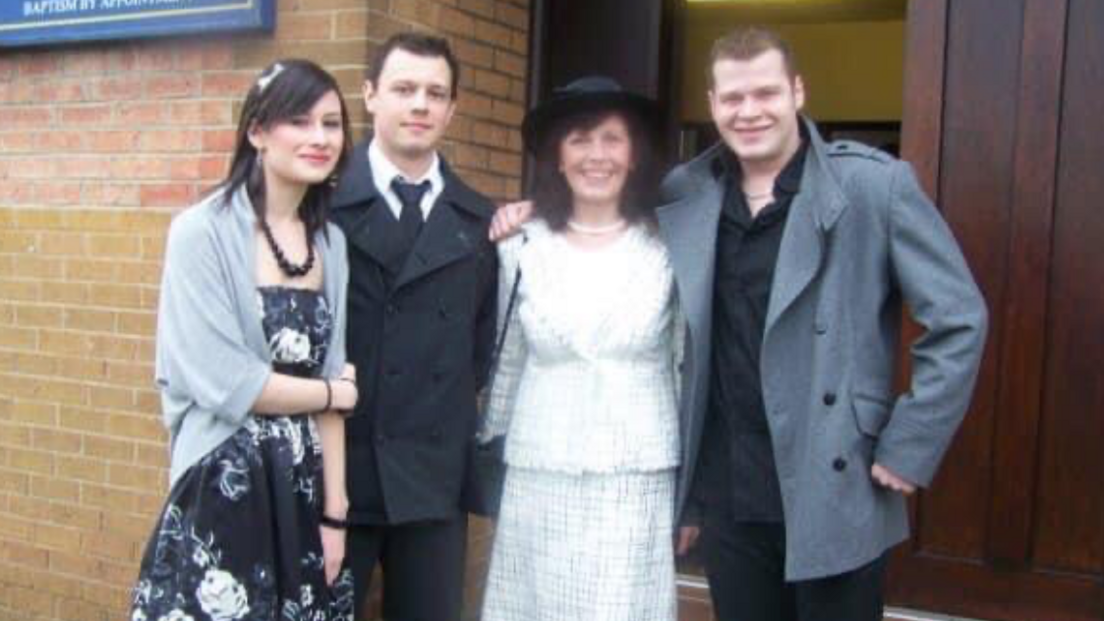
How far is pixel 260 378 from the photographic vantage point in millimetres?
2748

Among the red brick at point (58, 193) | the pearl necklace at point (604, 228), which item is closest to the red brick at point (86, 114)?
the red brick at point (58, 193)

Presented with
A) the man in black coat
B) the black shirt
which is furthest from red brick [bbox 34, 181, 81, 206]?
the black shirt

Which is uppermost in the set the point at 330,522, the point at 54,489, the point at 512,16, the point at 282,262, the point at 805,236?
the point at 512,16

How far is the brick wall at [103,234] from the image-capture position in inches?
172

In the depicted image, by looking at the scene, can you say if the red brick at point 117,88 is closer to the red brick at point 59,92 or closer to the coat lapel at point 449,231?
the red brick at point 59,92

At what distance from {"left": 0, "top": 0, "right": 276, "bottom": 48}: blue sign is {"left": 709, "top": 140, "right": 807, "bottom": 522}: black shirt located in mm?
1940

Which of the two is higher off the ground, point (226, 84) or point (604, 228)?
point (226, 84)

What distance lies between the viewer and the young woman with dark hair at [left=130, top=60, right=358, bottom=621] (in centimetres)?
273

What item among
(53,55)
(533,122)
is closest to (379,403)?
(533,122)

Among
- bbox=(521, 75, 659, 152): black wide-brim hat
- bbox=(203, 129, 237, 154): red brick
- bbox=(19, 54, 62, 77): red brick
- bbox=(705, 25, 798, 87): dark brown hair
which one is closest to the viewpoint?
bbox=(705, 25, 798, 87): dark brown hair

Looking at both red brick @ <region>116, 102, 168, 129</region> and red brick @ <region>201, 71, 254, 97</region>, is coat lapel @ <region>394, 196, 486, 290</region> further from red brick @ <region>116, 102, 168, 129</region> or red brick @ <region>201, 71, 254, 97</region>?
red brick @ <region>116, 102, 168, 129</region>

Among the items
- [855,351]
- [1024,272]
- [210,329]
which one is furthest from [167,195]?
[1024,272]

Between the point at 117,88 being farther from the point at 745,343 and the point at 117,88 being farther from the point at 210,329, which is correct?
the point at 745,343

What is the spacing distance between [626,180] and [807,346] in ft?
2.19
